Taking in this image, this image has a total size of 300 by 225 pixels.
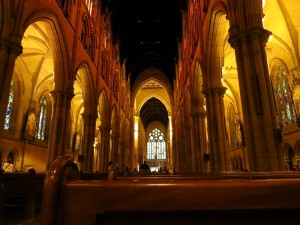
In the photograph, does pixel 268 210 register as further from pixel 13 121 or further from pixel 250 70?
pixel 13 121

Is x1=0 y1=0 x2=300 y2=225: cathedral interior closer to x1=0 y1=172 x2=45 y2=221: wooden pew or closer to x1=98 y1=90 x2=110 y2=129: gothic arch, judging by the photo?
x1=98 y1=90 x2=110 y2=129: gothic arch

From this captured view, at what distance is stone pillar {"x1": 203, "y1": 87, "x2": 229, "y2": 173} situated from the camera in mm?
9617

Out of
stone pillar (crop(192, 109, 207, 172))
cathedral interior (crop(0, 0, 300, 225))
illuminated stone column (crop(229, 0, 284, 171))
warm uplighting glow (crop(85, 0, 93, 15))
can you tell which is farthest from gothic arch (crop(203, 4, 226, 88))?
warm uplighting glow (crop(85, 0, 93, 15))

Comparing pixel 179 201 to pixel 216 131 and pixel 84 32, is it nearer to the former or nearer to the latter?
pixel 216 131

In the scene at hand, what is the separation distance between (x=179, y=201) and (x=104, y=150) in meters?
18.3

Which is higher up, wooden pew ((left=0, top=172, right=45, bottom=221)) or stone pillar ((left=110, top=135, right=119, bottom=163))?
stone pillar ((left=110, top=135, right=119, bottom=163))

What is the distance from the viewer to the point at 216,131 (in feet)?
32.8

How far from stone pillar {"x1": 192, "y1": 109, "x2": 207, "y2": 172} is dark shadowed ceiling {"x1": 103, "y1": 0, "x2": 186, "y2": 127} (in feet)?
35.0

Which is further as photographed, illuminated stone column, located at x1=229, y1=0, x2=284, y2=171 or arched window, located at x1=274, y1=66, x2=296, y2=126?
arched window, located at x1=274, y1=66, x2=296, y2=126

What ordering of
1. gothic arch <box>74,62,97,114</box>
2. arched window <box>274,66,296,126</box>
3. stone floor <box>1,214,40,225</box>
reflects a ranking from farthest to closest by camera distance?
arched window <box>274,66,296,126</box>, gothic arch <box>74,62,97,114</box>, stone floor <box>1,214,40,225</box>

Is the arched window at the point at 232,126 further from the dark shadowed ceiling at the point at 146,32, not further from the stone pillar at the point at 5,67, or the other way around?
the stone pillar at the point at 5,67

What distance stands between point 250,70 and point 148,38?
23142 millimetres

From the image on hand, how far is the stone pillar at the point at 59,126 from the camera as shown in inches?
397

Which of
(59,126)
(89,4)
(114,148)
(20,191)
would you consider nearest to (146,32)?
(89,4)
